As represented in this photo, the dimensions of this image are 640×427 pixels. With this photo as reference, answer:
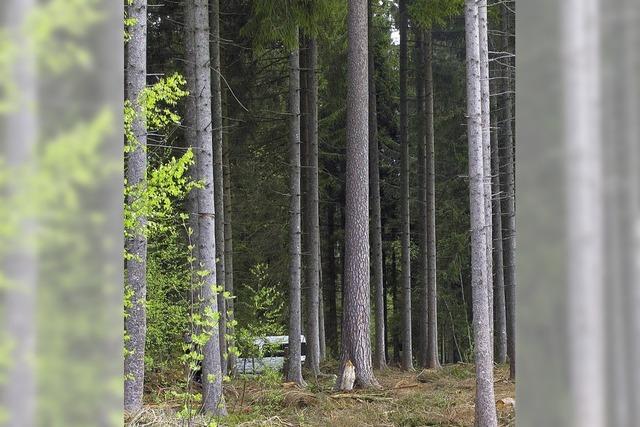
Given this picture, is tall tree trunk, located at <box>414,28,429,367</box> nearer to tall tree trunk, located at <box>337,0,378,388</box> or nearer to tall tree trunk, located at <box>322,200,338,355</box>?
tall tree trunk, located at <box>322,200,338,355</box>

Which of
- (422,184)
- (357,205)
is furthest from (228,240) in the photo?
(422,184)

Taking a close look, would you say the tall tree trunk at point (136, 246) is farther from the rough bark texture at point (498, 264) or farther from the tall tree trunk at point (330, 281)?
the tall tree trunk at point (330, 281)

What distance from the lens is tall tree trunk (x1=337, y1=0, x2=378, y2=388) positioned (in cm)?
1093

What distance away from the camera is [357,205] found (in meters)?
11.2

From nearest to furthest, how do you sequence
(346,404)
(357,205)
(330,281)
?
(346,404), (357,205), (330,281)

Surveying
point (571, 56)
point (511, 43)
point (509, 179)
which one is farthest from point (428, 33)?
point (571, 56)

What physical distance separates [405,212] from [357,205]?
5.59 metres

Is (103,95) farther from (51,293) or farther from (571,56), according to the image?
(571,56)

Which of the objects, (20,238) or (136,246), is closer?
(20,238)

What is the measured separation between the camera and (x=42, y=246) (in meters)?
0.93

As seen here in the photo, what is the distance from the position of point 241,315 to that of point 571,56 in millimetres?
15926

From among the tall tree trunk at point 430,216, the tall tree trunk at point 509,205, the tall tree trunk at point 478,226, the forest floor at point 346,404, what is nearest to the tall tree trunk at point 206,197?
the forest floor at point 346,404

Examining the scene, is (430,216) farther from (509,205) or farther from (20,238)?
(20,238)

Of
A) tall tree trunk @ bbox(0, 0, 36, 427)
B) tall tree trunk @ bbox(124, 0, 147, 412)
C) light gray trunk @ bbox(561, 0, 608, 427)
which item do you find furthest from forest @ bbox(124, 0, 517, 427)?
light gray trunk @ bbox(561, 0, 608, 427)
